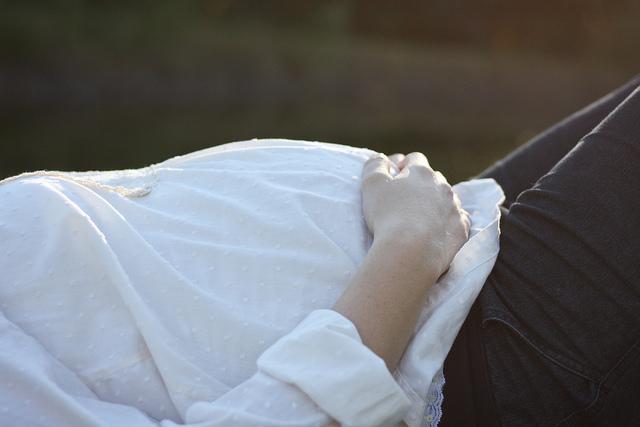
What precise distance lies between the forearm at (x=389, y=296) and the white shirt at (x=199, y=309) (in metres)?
0.04

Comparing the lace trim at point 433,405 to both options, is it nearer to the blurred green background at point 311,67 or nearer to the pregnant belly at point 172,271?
the pregnant belly at point 172,271

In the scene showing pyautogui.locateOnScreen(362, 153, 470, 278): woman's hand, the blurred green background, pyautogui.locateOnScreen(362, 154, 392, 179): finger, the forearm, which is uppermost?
pyautogui.locateOnScreen(362, 154, 392, 179): finger

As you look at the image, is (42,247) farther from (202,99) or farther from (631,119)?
(202,99)

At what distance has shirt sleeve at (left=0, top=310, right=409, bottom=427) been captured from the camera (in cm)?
105

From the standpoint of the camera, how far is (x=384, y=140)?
8422 millimetres

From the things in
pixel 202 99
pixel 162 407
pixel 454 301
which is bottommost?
pixel 202 99

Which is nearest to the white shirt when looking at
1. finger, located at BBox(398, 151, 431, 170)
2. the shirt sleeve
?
the shirt sleeve

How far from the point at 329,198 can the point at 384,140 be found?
7149 mm

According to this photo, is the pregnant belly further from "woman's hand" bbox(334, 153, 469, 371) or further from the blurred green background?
the blurred green background

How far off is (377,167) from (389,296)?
13.1 inches

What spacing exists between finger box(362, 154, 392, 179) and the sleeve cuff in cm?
36

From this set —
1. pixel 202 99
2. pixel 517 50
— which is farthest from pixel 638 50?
pixel 202 99

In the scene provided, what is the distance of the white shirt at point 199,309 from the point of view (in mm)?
1060

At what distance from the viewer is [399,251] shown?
1.19 m
